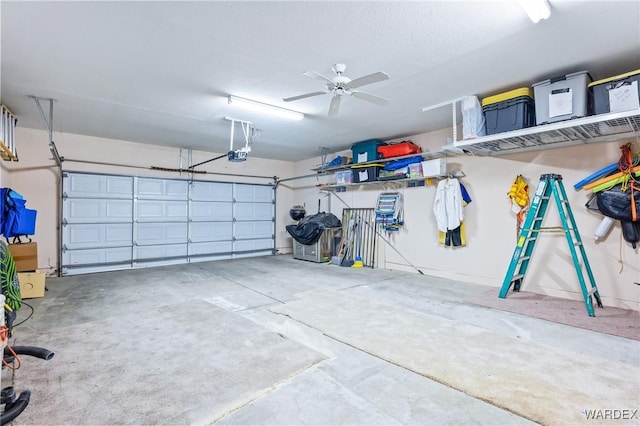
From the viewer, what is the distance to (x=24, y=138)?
5578 mm

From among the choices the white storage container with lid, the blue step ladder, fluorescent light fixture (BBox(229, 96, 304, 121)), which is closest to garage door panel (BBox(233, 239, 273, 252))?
fluorescent light fixture (BBox(229, 96, 304, 121))

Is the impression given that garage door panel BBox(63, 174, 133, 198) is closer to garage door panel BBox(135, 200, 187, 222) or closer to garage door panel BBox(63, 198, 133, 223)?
garage door panel BBox(63, 198, 133, 223)

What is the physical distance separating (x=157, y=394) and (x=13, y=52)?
3342 millimetres

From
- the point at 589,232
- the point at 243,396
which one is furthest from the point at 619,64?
the point at 243,396

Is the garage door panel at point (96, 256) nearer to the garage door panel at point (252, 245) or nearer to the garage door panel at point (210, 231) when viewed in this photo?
the garage door panel at point (210, 231)

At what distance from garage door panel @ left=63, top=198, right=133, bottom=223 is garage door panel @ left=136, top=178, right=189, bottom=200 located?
0.35m

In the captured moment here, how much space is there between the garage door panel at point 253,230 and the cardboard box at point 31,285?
4205mm

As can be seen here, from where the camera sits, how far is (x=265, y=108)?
174 inches

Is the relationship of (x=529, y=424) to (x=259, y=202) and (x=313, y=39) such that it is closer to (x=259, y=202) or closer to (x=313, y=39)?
(x=313, y=39)

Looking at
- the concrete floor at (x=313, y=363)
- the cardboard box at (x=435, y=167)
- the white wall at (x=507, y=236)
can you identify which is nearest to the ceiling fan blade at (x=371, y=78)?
the concrete floor at (x=313, y=363)

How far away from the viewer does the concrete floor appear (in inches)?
71.2

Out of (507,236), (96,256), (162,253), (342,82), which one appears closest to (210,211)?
(162,253)

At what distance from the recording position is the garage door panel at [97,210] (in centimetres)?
598

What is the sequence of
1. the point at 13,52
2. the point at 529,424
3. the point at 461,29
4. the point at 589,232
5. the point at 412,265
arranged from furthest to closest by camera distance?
1. the point at 412,265
2. the point at 589,232
3. the point at 13,52
4. the point at 461,29
5. the point at 529,424
